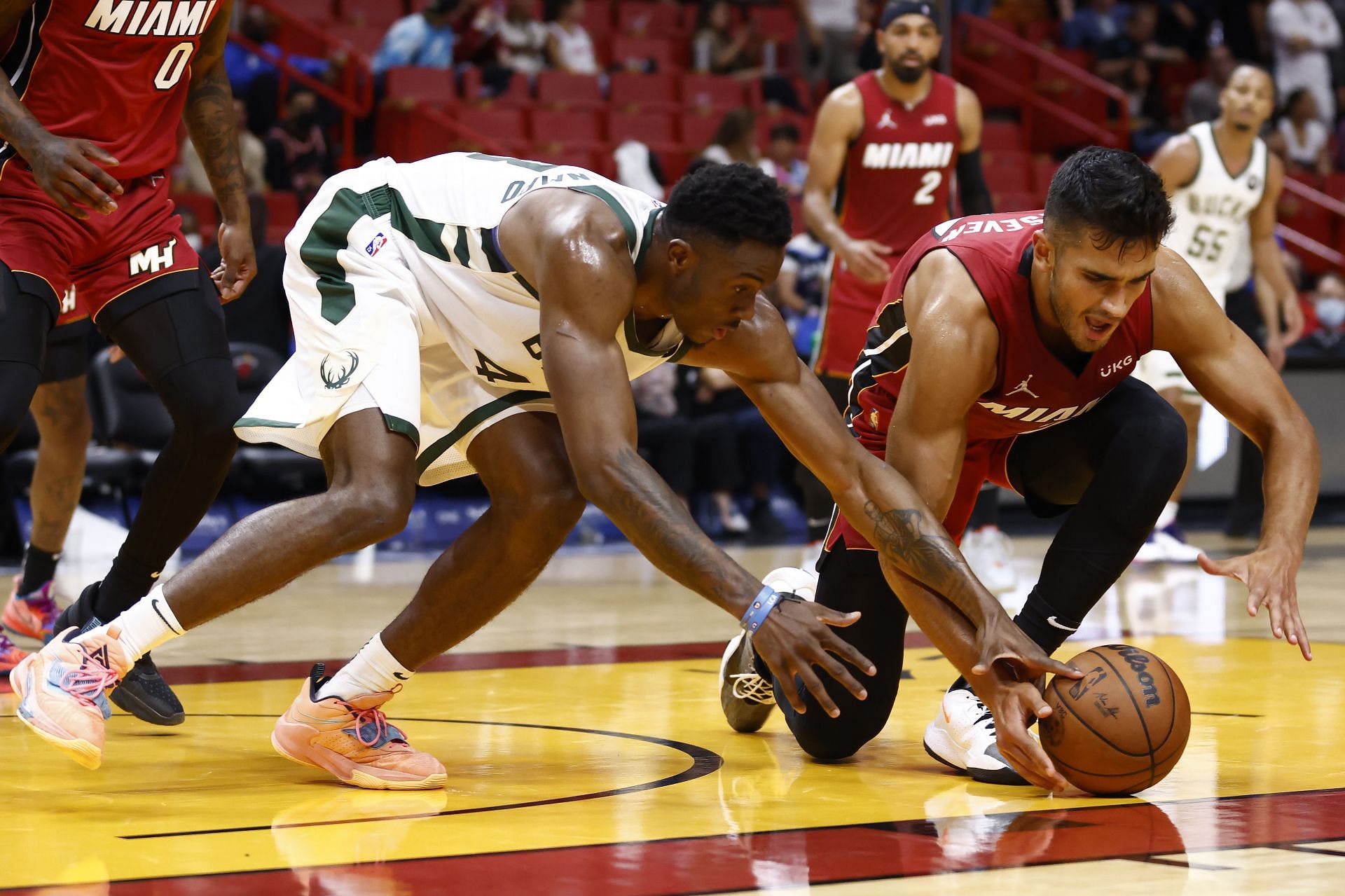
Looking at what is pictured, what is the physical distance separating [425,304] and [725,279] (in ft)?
2.60

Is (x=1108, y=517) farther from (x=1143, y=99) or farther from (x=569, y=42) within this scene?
(x=1143, y=99)

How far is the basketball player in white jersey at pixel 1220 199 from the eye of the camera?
846cm

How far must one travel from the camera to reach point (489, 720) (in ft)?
14.5

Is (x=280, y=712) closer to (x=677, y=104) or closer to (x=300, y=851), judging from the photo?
(x=300, y=851)

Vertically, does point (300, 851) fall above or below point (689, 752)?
above

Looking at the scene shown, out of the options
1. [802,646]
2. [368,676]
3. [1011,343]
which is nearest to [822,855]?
[802,646]

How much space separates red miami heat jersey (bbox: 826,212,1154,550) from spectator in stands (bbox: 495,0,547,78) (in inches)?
383

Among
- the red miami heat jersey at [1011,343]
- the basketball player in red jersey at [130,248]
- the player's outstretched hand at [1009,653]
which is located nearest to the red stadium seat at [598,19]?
the basketball player in red jersey at [130,248]

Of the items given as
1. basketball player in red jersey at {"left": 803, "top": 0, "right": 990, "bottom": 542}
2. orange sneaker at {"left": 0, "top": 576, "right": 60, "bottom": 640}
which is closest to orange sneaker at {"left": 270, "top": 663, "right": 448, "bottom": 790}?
orange sneaker at {"left": 0, "top": 576, "right": 60, "bottom": 640}

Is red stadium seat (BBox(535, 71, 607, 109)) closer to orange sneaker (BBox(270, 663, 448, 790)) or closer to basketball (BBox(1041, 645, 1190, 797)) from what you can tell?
orange sneaker (BBox(270, 663, 448, 790))

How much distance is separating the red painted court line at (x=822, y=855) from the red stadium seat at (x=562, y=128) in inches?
391

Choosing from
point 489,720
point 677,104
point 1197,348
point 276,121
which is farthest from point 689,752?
point 677,104

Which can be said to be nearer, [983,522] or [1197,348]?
[1197,348]

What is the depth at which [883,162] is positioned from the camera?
24.0ft
